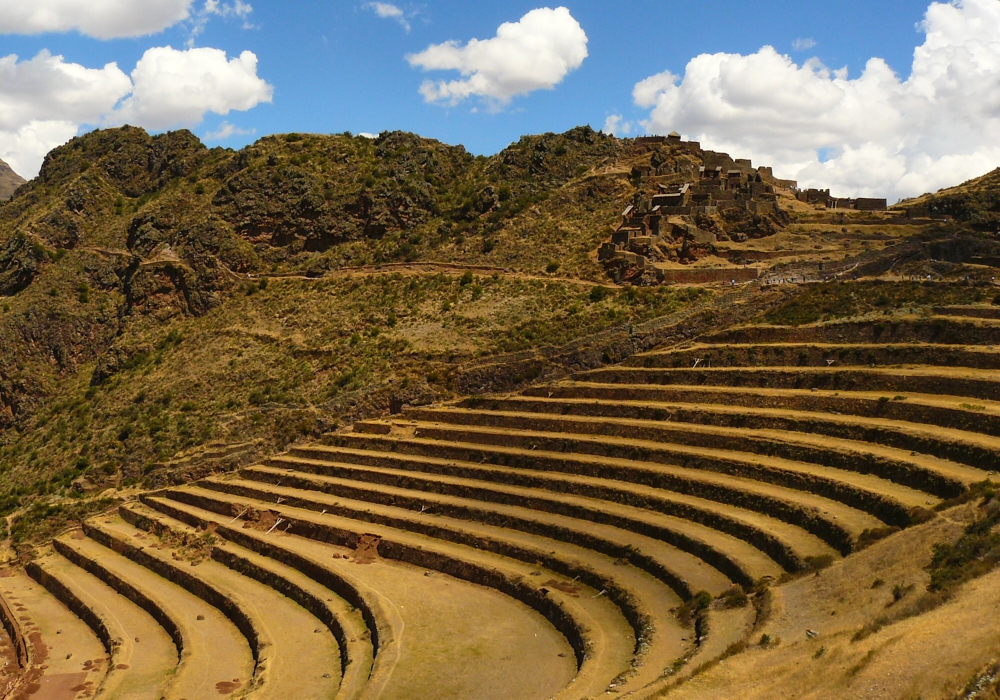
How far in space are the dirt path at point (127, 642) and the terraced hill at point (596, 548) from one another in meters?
0.09

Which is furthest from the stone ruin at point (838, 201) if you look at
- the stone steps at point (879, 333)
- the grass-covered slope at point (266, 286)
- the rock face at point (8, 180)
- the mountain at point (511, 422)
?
the rock face at point (8, 180)

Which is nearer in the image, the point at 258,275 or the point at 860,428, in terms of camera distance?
the point at 860,428

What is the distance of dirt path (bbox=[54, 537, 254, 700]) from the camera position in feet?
58.4

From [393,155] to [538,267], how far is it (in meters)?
16.8

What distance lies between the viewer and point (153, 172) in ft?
186

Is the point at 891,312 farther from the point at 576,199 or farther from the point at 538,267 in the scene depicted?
the point at 576,199

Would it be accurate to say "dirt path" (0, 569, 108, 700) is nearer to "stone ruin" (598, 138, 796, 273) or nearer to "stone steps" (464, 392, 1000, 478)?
"stone steps" (464, 392, 1000, 478)

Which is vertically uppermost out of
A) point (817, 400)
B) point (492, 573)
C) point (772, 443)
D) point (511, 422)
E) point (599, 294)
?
point (599, 294)

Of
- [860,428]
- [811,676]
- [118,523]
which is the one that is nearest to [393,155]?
[118,523]

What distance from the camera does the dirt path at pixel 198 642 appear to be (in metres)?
17.8

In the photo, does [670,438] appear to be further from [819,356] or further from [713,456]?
[819,356]

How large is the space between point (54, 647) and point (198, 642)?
447 centimetres

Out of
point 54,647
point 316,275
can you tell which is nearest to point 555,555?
point 54,647

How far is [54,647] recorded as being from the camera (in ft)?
70.7
